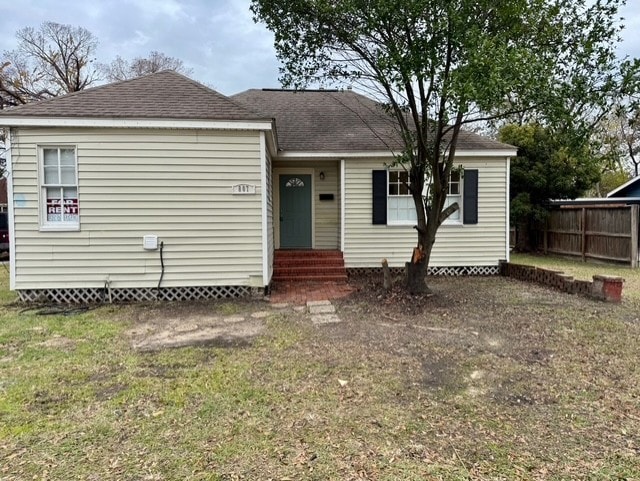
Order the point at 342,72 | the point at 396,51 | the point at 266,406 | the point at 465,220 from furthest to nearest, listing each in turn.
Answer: the point at 465,220, the point at 342,72, the point at 396,51, the point at 266,406

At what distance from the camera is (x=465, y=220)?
9523mm

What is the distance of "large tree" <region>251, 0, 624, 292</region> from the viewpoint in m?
4.93

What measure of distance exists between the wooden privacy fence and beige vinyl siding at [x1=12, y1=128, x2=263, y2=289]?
9.98 meters

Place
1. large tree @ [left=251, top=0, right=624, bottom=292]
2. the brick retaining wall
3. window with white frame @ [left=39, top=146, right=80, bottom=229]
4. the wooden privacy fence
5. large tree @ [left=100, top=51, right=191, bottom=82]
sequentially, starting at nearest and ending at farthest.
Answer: large tree @ [left=251, top=0, right=624, bottom=292], the brick retaining wall, window with white frame @ [left=39, top=146, right=80, bottom=229], the wooden privacy fence, large tree @ [left=100, top=51, right=191, bottom=82]

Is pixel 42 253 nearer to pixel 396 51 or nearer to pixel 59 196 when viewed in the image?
pixel 59 196

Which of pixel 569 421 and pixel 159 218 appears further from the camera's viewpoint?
pixel 159 218

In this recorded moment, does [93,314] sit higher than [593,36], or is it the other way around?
[593,36]

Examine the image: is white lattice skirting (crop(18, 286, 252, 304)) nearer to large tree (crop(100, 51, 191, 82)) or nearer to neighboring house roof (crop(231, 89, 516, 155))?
neighboring house roof (crop(231, 89, 516, 155))

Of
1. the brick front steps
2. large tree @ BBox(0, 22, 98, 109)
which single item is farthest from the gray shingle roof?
large tree @ BBox(0, 22, 98, 109)

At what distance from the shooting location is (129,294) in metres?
7.09

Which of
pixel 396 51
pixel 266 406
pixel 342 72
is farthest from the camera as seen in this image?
pixel 342 72

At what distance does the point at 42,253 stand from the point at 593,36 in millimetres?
9279

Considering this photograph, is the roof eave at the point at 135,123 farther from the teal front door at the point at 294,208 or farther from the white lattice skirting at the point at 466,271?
the white lattice skirting at the point at 466,271

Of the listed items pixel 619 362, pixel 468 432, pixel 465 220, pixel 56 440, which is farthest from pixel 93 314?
pixel 465 220
